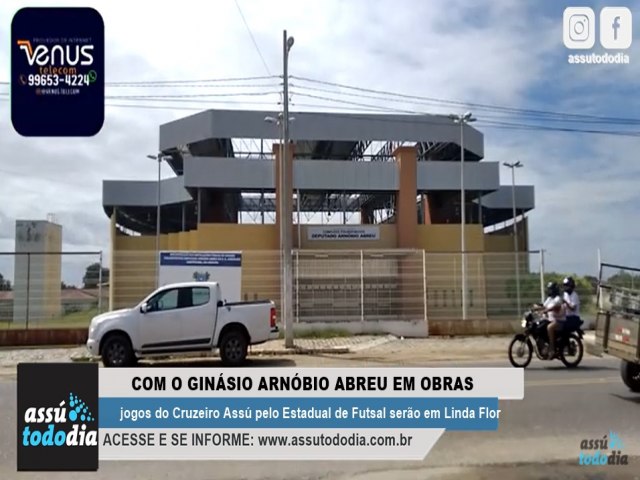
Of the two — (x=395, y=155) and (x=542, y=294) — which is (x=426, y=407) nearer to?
(x=542, y=294)

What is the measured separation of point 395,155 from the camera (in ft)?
119

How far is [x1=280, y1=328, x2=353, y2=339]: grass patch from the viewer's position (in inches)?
709

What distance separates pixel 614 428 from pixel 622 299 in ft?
8.85

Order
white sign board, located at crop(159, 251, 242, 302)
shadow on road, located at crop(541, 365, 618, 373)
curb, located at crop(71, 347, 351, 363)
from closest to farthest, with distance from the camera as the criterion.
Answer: shadow on road, located at crop(541, 365, 618, 373) < curb, located at crop(71, 347, 351, 363) < white sign board, located at crop(159, 251, 242, 302)

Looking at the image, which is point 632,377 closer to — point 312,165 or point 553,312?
point 553,312

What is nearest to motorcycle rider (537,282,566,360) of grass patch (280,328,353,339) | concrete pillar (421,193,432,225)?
grass patch (280,328,353,339)

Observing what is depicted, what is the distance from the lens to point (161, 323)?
40.5 feet

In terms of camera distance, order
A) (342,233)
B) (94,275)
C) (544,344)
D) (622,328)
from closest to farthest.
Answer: (622,328) < (544,344) < (94,275) < (342,233)

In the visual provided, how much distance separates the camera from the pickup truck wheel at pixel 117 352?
39.8ft

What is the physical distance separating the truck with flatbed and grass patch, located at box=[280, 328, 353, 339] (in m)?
9.51

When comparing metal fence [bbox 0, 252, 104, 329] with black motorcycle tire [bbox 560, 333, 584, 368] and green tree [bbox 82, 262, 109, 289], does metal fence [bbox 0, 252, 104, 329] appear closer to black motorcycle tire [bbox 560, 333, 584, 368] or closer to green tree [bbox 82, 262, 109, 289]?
green tree [bbox 82, 262, 109, 289]

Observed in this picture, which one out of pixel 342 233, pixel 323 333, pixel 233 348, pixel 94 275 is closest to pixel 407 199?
pixel 342 233
